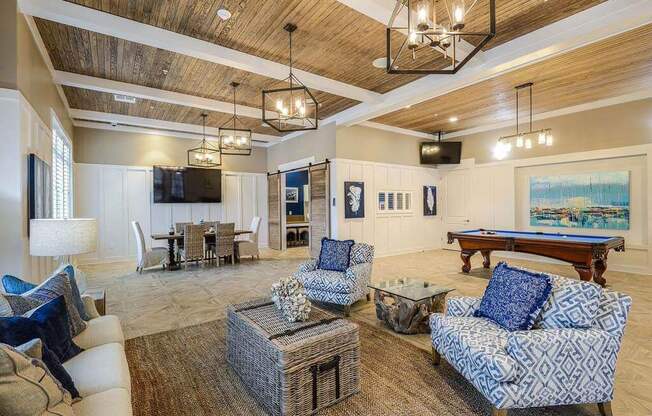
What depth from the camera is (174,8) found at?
342 centimetres

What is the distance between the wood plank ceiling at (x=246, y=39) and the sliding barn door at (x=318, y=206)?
2.49 meters

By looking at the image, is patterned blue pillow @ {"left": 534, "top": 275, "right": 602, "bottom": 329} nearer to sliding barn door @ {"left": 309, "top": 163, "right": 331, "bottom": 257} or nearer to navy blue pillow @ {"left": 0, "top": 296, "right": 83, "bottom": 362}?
navy blue pillow @ {"left": 0, "top": 296, "right": 83, "bottom": 362}

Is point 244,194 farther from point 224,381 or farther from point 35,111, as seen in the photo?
point 224,381

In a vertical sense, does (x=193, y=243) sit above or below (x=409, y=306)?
above

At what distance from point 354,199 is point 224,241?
315cm

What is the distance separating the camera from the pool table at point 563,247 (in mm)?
4654

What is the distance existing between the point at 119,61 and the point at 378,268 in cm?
575

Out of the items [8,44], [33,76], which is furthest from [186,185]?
[8,44]

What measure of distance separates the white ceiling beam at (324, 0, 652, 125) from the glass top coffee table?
319 cm

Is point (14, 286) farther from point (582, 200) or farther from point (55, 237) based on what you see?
point (582, 200)

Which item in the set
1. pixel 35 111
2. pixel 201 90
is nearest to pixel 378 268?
pixel 201 90

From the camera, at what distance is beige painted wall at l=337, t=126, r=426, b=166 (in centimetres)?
752

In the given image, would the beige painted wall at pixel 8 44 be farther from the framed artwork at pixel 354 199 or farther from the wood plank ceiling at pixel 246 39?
the framed artwork at pixel 354 199

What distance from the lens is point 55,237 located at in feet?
8.84
